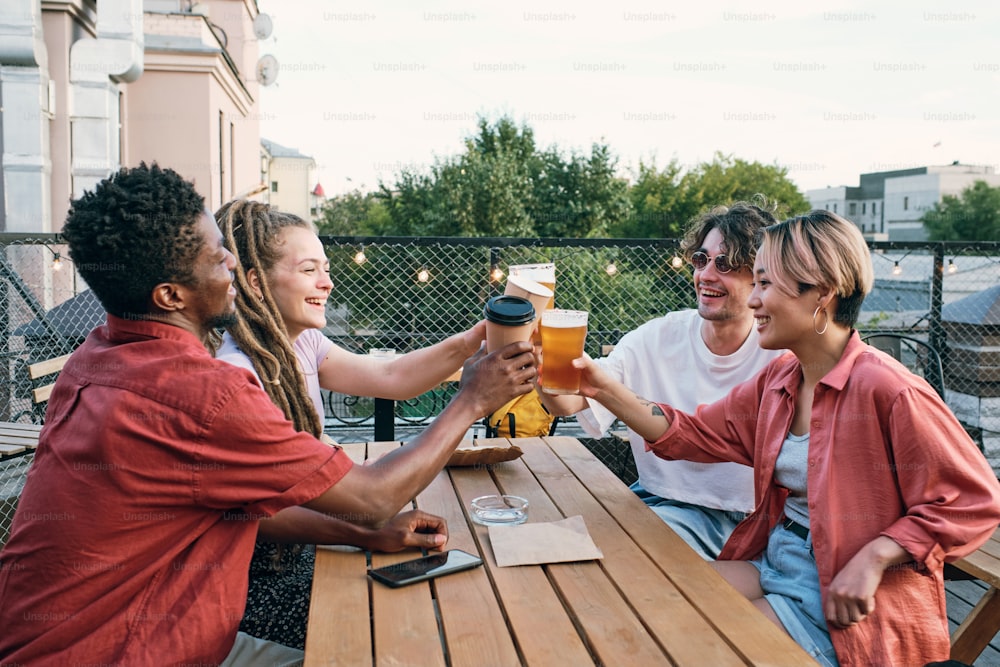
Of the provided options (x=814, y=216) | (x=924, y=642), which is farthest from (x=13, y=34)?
(x=924, y=642)

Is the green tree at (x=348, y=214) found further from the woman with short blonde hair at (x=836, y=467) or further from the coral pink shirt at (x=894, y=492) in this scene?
the coral pink shirt at (x=894, y=492)

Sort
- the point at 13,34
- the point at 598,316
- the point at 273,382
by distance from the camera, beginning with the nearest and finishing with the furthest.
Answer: the point at 273,382, the point at 13,34, the point at 598,316

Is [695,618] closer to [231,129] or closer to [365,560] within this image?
[365,560]

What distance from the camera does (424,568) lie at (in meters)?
1.62

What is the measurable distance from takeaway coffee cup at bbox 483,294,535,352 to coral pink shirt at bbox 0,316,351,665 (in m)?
0.59

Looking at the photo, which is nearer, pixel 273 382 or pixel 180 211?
pixel 180 211

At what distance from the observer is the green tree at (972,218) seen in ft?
138

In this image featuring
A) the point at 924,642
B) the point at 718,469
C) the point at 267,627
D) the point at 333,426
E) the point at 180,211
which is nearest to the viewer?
the point at 180,211

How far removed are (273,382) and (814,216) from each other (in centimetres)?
149

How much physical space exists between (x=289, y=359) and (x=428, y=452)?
2.61ft

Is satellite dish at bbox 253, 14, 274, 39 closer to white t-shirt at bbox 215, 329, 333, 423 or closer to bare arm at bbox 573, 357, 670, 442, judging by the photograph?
white t-shirt at bbox 215, 329, 333, 423

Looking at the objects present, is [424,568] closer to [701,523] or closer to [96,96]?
[701,523]

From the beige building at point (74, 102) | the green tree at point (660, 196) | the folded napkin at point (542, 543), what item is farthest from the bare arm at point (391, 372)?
the green tree at point (660, 196)

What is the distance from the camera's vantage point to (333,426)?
5668 mm
